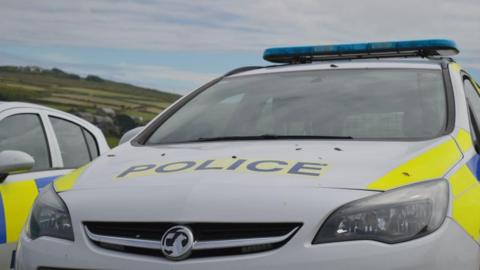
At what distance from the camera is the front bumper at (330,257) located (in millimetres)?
2955

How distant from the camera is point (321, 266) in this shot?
2.95 m

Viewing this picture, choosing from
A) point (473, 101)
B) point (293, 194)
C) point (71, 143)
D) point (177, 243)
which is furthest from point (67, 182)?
point (71, 143)

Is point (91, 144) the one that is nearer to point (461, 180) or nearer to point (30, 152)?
point (30, 152)

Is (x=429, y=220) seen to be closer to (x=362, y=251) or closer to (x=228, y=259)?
(x=362, y=251)

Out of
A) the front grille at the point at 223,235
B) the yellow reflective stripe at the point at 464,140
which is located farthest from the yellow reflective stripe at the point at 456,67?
the front grille at the point at 223,235

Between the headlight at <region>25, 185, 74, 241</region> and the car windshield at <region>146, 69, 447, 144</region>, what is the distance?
0.91 meters

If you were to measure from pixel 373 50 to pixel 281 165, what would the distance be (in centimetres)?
265

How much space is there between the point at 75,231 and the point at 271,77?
1905mm

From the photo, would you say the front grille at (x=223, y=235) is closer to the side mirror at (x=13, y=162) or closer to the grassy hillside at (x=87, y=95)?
the side mirror at (x=13, y=162)

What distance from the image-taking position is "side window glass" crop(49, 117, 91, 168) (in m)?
Result: 6.40

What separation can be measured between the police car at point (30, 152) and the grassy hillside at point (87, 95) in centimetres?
3221

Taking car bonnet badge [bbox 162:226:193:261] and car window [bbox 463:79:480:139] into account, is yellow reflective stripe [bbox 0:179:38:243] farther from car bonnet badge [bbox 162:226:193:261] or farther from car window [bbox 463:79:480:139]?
car window [bbox 463:79:480:139]

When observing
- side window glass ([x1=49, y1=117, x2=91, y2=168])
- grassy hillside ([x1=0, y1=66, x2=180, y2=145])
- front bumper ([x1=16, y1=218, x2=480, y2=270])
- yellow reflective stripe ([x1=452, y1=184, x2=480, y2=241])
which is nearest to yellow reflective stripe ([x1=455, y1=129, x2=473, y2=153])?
yellow reflective stripe ([x1=452, y1=184, x2=480, y2=241])

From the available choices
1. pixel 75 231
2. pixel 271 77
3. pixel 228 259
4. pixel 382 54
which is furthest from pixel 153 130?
pixel 382 54
